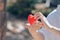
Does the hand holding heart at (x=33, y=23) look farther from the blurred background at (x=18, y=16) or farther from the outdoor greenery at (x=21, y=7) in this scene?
the outdoor greenery at (x=21, y=7)

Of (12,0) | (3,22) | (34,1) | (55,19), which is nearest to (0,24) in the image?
(3,22)

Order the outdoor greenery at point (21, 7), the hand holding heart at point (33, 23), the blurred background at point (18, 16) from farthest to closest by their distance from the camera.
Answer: the outdoor greenery at point (21, 7), the blurred background at point (18, 16), the hand holding heart at point (33, 23)

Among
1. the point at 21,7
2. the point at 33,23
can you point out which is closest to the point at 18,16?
the point at 21,7

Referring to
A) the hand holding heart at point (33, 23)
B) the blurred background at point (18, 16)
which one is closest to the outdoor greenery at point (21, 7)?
the blurred background at point (18, 16)

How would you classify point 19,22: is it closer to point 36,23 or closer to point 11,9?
point 11,9

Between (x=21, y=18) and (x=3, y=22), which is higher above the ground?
(x=3, y=22)

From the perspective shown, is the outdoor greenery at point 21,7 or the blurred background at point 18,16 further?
the outdoor greenery at point 21,7

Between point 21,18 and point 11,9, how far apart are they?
0.36 meters

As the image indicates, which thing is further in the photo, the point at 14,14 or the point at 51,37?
the point at 14,14

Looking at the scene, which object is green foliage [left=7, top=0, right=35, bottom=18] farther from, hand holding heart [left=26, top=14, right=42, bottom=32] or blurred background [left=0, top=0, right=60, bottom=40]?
hand holding heart [left=26, top=14, right=42, bottom=32]

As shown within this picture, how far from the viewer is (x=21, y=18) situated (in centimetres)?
573

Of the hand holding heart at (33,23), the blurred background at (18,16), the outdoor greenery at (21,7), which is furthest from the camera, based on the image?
the outdoor greenery at (21,7)

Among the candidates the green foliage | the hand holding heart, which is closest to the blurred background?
the green foliage

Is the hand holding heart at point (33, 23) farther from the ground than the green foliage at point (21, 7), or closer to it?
farther from the ground
